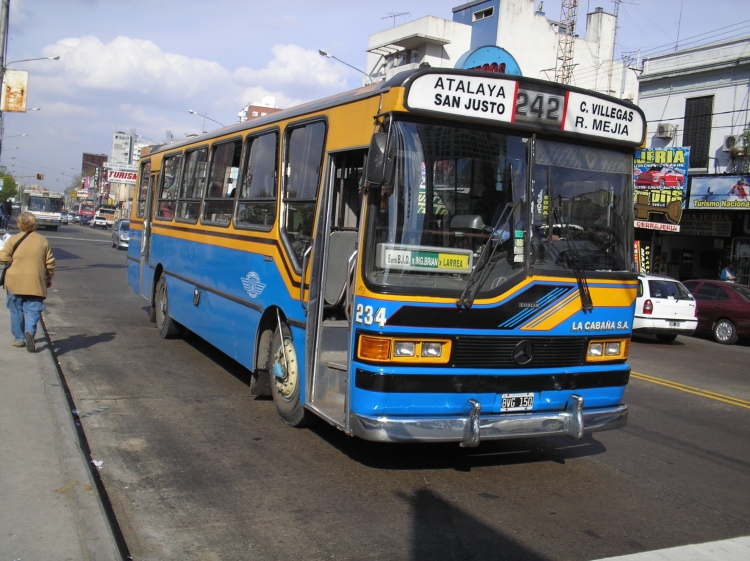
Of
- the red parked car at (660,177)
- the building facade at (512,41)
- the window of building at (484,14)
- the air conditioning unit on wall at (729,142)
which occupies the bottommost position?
the red parked car at (660,177)

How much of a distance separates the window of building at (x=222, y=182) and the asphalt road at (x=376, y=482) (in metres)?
2.02

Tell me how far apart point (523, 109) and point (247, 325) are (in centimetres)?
380

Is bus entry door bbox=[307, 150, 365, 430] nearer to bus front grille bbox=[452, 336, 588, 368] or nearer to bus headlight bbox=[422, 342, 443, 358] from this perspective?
bus headlight bbox=[422, 342, 443, 358]

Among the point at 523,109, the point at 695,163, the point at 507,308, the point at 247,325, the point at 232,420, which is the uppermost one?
the point at 695,163

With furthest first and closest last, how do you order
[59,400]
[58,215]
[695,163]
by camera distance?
[58,215], [695,163], [59,400]

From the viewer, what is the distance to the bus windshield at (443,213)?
5.46 m

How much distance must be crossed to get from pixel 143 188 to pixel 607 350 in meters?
10.1

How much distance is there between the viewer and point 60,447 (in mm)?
5914

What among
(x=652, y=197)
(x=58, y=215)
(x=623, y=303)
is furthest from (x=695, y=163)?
(x=58, y=215)

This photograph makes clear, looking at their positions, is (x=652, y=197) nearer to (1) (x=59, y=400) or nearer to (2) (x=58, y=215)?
(1) (x=59, y=400)

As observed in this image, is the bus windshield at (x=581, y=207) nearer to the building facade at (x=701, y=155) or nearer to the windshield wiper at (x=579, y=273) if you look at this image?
the windshield wiper at (x=579, y=273)

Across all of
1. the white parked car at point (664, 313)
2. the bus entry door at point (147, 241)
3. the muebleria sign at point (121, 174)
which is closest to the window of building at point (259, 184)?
the bus entry door at point (147, 241)

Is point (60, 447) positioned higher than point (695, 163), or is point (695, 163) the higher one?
point (695, 163)

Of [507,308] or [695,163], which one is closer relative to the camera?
[507,308]
